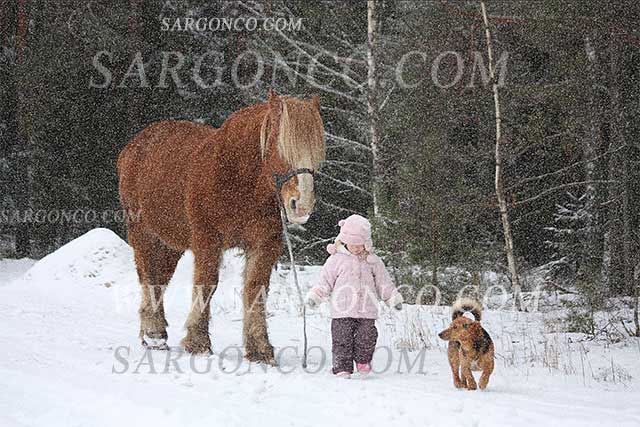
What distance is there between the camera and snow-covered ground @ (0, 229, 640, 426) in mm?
4703

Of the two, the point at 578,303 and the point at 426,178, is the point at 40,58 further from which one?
the point at 578,303

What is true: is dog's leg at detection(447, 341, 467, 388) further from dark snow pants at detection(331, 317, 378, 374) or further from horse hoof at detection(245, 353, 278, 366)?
horse hoof at detection(245, 353, 278, 366)

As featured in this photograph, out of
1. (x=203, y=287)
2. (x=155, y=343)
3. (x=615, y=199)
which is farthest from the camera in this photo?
(x=615, y=199)

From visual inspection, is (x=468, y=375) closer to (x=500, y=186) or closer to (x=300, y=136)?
(x=300, y=136)

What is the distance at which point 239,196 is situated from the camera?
6.71 m

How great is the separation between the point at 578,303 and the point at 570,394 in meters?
5.69

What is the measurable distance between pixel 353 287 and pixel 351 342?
0.43 metres

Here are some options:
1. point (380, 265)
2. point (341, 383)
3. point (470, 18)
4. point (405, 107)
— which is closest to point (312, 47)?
point (405, 107)

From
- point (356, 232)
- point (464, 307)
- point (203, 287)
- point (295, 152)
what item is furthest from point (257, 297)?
point (464, 307)

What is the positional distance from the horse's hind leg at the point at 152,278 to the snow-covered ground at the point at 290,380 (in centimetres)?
37

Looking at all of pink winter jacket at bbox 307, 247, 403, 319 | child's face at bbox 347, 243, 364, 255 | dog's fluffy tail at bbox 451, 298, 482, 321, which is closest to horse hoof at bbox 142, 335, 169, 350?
pink winter jacket at bbox 307, 247, 403, 319

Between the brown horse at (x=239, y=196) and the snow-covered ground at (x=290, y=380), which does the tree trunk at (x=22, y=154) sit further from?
the brown horse at (x=239, y=196)

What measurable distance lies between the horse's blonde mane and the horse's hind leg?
2573mm

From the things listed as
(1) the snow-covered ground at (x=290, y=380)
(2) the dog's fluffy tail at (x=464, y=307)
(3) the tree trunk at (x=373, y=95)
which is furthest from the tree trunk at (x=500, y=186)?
(2) the dog's fluffy tail at (x=464, y=307)
